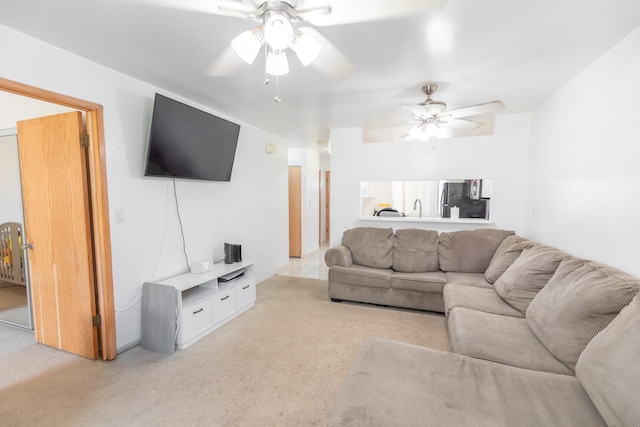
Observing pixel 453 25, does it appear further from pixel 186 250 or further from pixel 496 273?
pixel 186 250

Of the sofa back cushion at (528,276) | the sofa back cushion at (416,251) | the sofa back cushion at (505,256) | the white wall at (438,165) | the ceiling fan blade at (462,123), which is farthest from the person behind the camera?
the white wall at (438,165)

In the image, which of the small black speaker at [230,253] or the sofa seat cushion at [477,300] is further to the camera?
the small black speaker at [230,253]

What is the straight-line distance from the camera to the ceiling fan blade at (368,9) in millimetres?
1163

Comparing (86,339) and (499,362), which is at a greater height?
(499,362)

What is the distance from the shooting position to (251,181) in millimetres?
4121

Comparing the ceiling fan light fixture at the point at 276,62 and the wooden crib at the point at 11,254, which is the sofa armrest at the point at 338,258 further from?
the wooden crib at the point at 11,254

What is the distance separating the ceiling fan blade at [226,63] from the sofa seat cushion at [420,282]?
2629 millimetres

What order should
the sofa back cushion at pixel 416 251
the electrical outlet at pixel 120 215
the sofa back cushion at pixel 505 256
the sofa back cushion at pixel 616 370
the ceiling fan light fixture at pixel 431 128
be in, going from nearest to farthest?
the sofa back cushion at pixel 616 370 < the electrical outlet at pixel 120 215 < the sofa back cushion at pixel 505 256 < the ceiling fan light fixture at pixel 431 128 < the sofa back cushion at pixel 416 251

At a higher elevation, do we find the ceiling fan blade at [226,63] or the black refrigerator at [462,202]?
the ceiling fan blade at [226,63]

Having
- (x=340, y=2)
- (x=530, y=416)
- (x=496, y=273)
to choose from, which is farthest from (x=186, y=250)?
(x=496, y=273)

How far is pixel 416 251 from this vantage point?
356 centimetres

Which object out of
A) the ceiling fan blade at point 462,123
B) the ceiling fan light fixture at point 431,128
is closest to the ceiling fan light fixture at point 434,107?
the ceiling fan light fixture at point 431,128

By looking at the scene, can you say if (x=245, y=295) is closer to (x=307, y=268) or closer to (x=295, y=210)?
(x=307, y=268)

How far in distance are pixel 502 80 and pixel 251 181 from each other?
314 centimetres
